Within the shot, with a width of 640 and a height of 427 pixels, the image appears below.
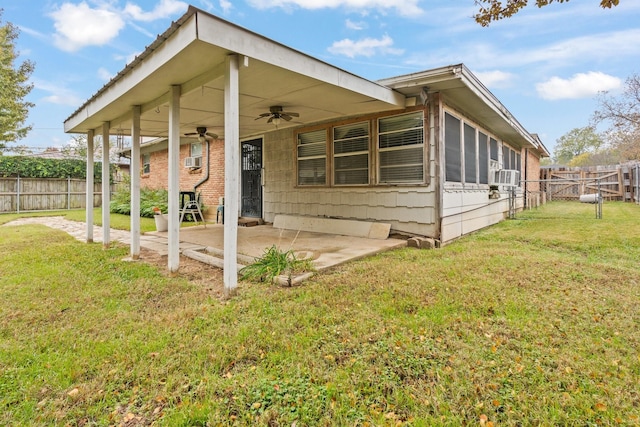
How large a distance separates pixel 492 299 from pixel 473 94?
4.07 meters

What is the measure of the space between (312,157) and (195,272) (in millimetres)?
3961

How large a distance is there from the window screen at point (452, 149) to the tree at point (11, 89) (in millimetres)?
17932

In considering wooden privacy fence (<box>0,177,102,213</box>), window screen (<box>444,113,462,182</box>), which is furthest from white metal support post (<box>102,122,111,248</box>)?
wooden privacy fence (<box>0,177,102,213</box>)

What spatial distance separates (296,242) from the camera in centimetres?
593

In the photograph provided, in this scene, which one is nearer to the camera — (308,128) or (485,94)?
(485,94)

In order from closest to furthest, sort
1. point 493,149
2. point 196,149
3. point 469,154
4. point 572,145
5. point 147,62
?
1. point 147,62
2. point 469,154
3. point 493,149
4. point 196,149
5. point 572,145

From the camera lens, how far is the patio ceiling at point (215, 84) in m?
3.03

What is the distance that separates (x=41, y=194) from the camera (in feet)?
47.3

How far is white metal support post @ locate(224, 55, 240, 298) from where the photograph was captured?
10.4ft

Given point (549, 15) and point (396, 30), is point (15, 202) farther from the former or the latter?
point (549, 15)

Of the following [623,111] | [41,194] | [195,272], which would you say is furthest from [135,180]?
[623,111]

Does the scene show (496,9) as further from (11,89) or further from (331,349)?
(11,89)

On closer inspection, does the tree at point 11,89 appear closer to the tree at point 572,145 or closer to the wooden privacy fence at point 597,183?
the wooden privacy fence at point 597,183

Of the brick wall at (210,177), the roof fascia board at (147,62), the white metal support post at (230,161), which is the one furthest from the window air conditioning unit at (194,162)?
the white metal support post at (230,161)
